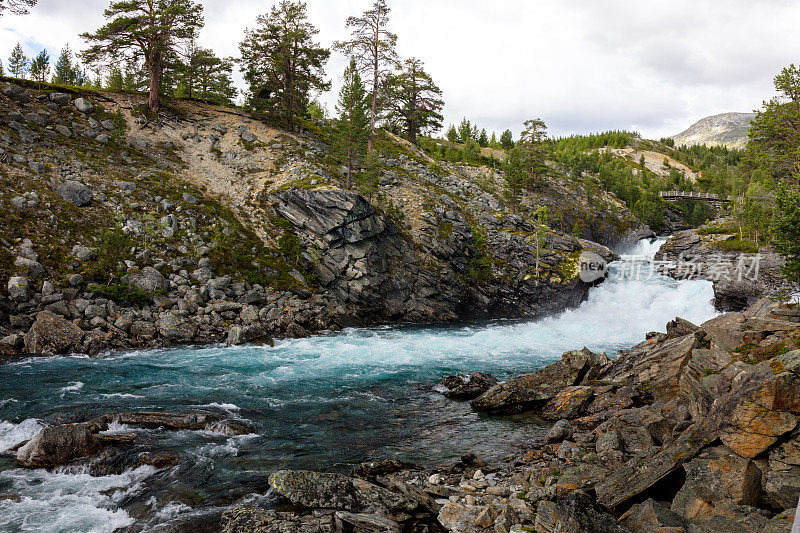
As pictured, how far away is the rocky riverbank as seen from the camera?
8.48 m

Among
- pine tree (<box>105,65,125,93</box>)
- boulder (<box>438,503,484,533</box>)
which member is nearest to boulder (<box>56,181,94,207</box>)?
boulder (<box>438,503,484,533</box>)

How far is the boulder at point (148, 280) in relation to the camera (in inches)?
1143

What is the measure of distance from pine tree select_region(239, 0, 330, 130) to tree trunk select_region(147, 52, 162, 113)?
9706 mm

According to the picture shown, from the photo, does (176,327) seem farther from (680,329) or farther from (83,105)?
(680,329)

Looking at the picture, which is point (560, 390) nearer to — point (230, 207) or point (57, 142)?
point (230, 207)

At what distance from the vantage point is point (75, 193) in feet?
106

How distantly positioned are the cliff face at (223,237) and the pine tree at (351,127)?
298cm

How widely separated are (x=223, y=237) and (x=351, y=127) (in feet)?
61.9

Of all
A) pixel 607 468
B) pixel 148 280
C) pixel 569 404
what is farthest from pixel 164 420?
pixel 148 280

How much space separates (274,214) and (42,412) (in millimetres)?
27665

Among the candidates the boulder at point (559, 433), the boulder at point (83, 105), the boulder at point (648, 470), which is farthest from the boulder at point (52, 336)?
the boulder at point (648, 470)

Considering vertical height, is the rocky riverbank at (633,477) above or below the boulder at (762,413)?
below

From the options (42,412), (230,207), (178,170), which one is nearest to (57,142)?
(178,170)

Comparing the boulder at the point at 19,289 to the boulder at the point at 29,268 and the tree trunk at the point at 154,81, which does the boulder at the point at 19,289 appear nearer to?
the boulder at the point at 29,268
